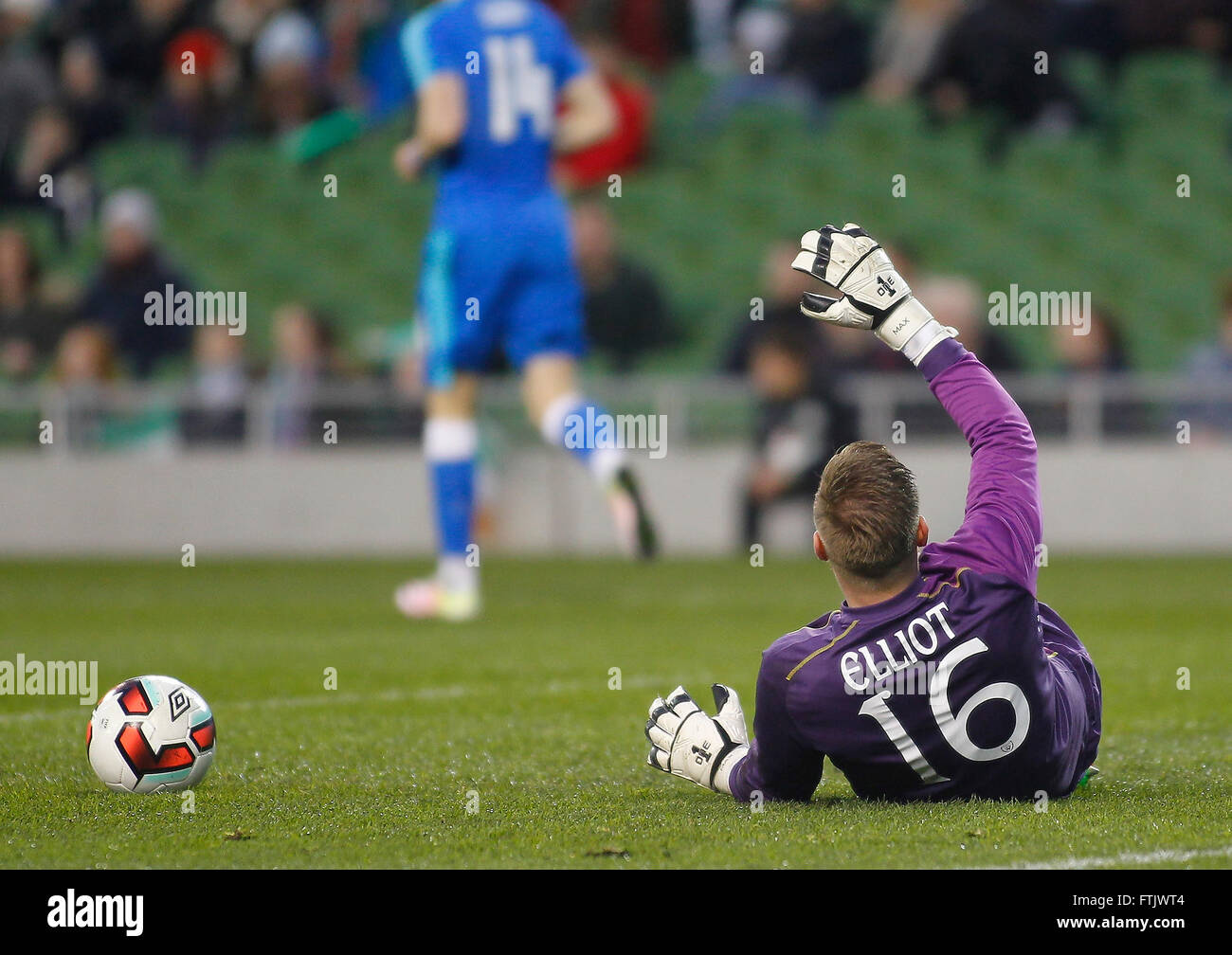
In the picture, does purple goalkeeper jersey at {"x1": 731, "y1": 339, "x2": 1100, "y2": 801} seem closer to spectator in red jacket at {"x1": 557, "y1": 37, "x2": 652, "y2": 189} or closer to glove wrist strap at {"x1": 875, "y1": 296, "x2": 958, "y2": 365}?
glove wrist strap at {"x1": 875, "y1": 296, "x2": 958, "y2": 365}

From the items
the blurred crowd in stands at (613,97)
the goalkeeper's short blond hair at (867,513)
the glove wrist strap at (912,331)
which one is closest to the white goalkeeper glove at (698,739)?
the goalkeeper's short blond hair at (867,513)

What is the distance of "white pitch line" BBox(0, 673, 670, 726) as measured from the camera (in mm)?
5582

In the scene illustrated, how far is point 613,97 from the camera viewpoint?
15461mm

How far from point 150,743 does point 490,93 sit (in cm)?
453

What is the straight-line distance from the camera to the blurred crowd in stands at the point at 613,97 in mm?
13109

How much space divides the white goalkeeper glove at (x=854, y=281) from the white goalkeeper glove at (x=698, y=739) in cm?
84

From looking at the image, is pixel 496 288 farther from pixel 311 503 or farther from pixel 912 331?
pixel 311 503

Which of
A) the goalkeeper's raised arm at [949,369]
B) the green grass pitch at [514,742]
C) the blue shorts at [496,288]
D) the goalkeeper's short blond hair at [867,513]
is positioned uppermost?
the blue shorts at [496,288]

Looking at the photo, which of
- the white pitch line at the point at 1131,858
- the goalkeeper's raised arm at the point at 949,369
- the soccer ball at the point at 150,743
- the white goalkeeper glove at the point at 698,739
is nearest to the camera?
the white pitch line at the point at 1131,858

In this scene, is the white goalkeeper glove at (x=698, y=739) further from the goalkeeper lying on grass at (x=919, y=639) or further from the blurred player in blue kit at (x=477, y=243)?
the blurred player in blue kit at (x=477, y=243)

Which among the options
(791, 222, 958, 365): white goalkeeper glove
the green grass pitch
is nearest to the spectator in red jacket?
the green grass pitch

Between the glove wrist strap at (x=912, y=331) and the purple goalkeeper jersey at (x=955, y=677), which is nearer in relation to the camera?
the purple goalkeeper jersey at (x=955, y=677)

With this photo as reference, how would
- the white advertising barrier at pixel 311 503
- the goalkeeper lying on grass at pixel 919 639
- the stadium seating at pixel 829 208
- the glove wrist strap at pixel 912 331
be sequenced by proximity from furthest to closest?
the stadium seating at pixel 829 208, the white advertising barrier at pixel 311 503, the glove wrist strap at pixel 912 331, the goalkeeper lying on grass at pixel 919 639
